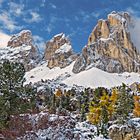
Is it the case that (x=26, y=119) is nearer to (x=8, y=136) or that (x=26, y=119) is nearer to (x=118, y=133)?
(x=8, y=136)

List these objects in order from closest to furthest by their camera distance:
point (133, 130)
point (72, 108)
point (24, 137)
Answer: point (24, 137), point (133, 130), point (72, 108)

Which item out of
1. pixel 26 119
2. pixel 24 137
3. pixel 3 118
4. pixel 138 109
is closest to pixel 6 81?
pixel 3 118

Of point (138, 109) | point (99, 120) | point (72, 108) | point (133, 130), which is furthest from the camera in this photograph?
point (72, 108)

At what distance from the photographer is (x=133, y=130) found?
1898 inches

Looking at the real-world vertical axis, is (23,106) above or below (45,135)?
above

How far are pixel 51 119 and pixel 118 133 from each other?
28.7m

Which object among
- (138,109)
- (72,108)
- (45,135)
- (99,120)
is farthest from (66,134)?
(72,108)

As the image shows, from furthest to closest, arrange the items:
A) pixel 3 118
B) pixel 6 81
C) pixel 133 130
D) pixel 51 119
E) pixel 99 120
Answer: pixel 99 120 < pixel 133 130 < pixel 6 81 < pixel 3 118 < pixel 51 119

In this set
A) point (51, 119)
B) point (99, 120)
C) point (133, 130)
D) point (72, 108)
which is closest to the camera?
point (51, 119)

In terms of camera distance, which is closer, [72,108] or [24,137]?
[24,137]

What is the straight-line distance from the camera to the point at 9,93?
33938 millimetres

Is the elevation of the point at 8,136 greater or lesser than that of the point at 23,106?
lesser

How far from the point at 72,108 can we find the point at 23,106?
8907cm

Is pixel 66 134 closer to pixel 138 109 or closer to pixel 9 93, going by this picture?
pixel 9 93
